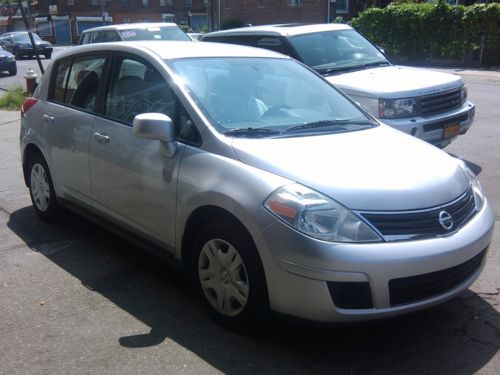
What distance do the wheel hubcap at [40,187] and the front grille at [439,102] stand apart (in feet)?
13.6

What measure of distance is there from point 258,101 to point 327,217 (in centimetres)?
138

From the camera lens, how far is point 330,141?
3.95 meters

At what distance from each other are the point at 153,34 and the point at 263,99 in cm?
1075

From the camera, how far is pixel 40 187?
5.80 meters

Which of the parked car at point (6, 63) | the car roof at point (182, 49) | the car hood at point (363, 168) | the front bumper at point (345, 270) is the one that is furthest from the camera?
the parked car at point (6, 63)

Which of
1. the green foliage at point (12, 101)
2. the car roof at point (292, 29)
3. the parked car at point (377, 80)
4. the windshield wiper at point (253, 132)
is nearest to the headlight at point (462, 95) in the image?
the parked car at point (377, 80)

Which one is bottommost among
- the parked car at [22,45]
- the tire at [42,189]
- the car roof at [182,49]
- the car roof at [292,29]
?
the parked car at [22,45]

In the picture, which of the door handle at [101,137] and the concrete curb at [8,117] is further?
the concrete curb at [8,117]

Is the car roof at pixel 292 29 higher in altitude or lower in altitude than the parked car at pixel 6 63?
higher

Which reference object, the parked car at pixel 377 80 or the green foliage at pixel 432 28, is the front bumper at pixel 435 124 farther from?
the green foliage at pixel 432 28

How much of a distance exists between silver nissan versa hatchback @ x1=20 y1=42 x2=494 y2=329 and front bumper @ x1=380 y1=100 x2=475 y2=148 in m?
2.09

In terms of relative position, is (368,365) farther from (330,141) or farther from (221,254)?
(330,141)

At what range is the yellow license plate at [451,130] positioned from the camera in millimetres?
7078

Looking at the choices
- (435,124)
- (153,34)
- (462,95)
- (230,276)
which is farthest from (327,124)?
(153,34)
